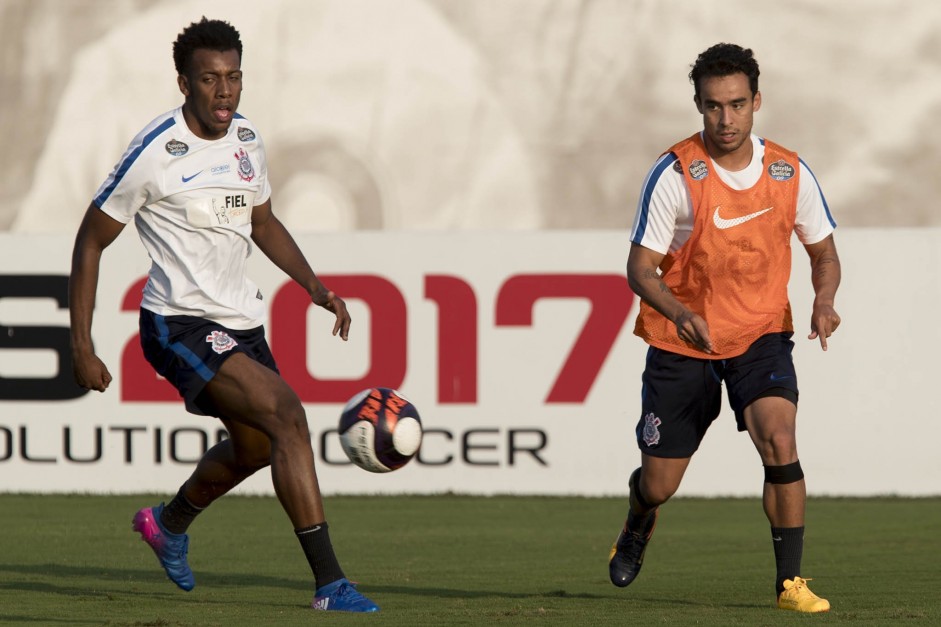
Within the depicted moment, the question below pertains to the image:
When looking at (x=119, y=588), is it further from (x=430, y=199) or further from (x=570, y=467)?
(x=430, y=199)

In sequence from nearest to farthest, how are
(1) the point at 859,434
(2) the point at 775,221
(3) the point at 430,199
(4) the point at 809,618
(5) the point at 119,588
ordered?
(4) the point at 809,618 → (2) the point at 775,221 → (5) the point at 119,588 → (1) the point at 859,434 → (3) the point at 430,199

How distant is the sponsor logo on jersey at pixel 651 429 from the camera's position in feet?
23.0

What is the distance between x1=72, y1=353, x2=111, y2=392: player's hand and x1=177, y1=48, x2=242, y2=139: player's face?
102 cm

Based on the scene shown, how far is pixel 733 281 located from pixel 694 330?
2.07ft

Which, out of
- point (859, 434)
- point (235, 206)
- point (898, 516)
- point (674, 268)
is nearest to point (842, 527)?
point (898, 516)

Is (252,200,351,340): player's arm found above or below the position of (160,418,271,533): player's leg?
above

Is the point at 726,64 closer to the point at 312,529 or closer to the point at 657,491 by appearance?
the point at 657,491

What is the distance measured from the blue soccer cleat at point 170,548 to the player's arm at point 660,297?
2.27 metres

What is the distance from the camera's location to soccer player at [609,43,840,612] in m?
6.57

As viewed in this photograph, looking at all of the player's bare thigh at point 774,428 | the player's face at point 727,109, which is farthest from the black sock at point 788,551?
the player's face at point 727,109

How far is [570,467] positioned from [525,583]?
15.5ft

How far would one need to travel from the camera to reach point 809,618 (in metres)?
6.24

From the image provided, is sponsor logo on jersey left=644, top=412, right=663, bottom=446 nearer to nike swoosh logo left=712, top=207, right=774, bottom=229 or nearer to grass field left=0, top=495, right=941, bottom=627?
grass field left=0, top=495, right=941, bottom=627

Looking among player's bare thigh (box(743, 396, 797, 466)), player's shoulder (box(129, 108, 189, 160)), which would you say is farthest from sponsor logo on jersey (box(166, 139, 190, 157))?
player's bare thigh (box(743, 396, 797, 466))
